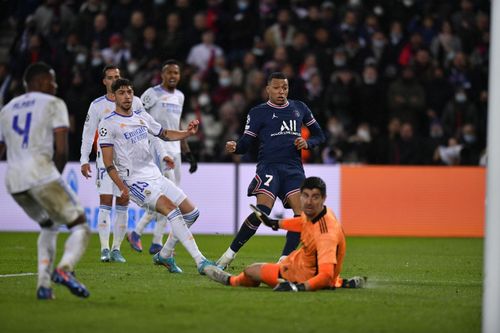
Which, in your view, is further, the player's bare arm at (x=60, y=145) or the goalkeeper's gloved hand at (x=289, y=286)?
the goalkeeper's gloved hand at (x=289, y=286)

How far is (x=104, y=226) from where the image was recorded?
1465cm

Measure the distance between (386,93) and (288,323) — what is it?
1549cm

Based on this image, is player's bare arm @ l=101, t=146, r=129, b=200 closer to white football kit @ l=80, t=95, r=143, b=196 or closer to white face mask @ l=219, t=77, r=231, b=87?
white football kit @ l=80, t=95, r=143, b=196

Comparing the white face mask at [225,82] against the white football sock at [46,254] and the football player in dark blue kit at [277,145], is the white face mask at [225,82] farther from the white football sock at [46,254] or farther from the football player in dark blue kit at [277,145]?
the white football sock at [46,254]

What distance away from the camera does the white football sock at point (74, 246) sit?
354 inches

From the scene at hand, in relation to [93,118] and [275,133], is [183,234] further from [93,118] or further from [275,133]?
[93,118]

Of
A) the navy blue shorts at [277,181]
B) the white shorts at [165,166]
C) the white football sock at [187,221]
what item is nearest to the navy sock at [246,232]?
the navy blue shorts at [277,181]

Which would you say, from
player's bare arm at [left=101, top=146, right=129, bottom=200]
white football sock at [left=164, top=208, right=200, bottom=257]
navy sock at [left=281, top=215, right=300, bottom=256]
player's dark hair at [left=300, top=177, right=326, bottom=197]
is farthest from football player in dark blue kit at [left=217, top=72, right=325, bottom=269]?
player's dark hair at [left=300, top=177, right=326, bottom=197]

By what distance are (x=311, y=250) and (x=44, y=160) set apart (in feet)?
9.05

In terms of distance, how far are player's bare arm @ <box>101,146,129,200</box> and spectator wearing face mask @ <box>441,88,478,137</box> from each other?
11.7 meters

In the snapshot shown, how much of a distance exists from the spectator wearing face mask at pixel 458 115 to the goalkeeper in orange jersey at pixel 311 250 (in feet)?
42.5

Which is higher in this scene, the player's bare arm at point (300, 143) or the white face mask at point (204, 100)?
the white face mask at point (204, 100)

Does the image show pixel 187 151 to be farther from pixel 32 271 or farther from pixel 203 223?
pixel 203 223

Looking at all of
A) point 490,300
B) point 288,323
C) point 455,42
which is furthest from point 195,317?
point 455,42
